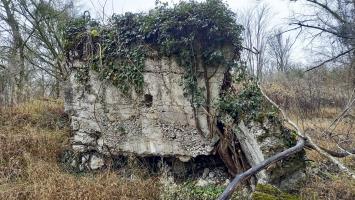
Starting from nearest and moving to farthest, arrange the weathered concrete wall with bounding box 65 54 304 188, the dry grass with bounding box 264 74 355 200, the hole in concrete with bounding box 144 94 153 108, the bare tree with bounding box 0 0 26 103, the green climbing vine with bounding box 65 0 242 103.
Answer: the dry grass with bounding box 264 74 355 200 < the weathered concrete wall with bounding box 65 54 304 188 < the green climbing vine with bounding box 65 0 242 103 < the hole in concrete with bounding box 144 94 153 108 < the bare tree with bounding box 0 0 26 103

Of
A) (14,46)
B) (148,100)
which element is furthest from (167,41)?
(14,46)

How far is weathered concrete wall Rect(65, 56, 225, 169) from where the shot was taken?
22.5 ft

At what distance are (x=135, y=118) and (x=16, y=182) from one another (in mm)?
2725

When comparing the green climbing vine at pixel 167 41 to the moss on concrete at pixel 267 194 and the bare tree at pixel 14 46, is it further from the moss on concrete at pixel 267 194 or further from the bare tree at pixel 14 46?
the bare tree at pixel 14 46

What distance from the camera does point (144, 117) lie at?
7246 millimetres

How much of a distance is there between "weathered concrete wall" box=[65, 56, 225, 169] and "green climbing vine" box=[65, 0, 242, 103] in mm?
215

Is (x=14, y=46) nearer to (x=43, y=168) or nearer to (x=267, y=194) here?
(x=43, y=168)

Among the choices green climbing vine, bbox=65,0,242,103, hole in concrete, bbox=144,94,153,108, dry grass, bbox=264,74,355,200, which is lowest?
dry grass, bbox=264,74,355,200

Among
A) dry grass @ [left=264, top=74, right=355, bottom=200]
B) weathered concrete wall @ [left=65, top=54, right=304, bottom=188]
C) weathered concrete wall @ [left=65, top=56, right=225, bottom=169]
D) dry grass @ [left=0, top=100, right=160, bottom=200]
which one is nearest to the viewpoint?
dry grass @ [left=264, top=74, right=355, bottom=200]

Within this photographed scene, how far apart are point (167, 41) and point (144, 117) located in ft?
5.73

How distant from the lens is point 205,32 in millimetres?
6621

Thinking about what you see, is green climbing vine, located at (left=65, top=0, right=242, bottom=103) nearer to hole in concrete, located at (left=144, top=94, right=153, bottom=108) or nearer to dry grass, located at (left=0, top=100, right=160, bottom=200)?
hole in concrete, located at (left=144, top=94, right=153, bottom=108)

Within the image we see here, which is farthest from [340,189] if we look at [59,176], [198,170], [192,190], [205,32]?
[59,176]

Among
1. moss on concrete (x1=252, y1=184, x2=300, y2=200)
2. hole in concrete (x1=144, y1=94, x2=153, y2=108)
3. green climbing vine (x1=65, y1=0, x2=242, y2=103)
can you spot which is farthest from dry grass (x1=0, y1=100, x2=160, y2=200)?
moss on concrete (x1=252, y1=184, x2=300, y2=200)
